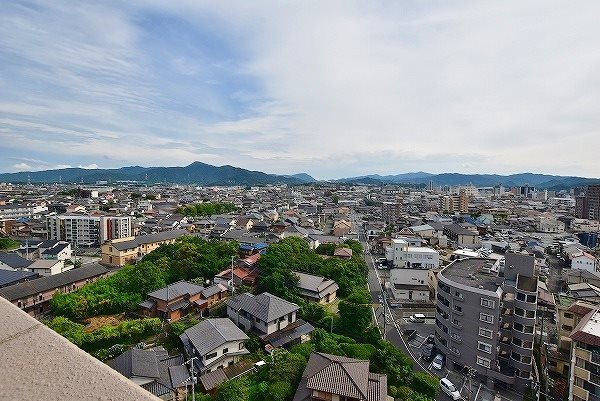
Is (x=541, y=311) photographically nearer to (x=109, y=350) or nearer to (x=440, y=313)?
(x=440, y=313)

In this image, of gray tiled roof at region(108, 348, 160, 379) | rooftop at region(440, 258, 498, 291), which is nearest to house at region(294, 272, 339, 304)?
rooftop at region(440, 258, 498, 291)

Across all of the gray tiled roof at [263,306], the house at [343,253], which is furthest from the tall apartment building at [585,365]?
the house at [343,253]

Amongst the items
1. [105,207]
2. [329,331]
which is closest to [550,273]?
[329,331]

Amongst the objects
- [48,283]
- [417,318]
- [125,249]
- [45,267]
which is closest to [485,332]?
[417,318]

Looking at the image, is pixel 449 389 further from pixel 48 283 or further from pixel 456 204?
pixel 456 204

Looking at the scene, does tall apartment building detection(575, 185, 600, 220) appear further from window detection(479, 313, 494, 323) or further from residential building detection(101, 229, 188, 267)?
residential building detection(101, 229, 188, 267)
